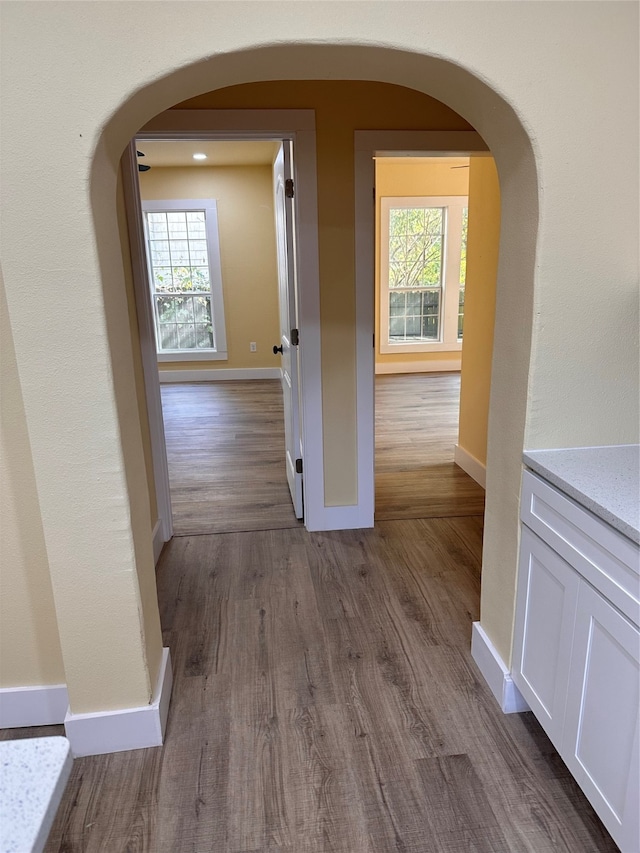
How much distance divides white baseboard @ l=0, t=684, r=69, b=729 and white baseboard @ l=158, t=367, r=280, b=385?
567cm

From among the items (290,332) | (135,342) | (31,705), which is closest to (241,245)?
(290,332)

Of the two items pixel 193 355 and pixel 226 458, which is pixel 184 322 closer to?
pixel 193 355

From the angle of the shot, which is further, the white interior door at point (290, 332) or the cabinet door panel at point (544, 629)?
the white interior door at point (290, 332)

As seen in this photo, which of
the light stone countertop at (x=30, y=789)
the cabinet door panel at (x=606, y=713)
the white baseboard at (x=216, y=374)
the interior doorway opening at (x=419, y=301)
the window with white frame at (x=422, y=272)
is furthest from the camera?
the white baseboard at (x=216, y=374)

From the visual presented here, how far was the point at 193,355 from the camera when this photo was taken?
23.4 ft

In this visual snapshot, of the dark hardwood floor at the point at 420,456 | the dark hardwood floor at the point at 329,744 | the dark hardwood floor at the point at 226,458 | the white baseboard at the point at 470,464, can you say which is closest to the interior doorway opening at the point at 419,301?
the dark hardwood floor at the point at 420,456

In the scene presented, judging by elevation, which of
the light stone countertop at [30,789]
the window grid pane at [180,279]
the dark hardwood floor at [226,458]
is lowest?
the dark hardwood floor at [226,458]

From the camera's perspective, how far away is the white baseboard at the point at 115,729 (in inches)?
64.7

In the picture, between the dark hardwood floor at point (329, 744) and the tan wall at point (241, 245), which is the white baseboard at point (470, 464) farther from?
the tan wall at point (241, 245)

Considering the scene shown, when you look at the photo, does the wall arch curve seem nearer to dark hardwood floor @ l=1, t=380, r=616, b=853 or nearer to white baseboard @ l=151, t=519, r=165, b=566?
dark hardwood floor @ l=1, t=380, r=616, b=853

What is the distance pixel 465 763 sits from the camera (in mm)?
1612

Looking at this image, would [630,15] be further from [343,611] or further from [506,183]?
[343,611]

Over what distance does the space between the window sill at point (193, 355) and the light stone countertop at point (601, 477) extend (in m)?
5.95

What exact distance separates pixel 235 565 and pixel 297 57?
215cm
